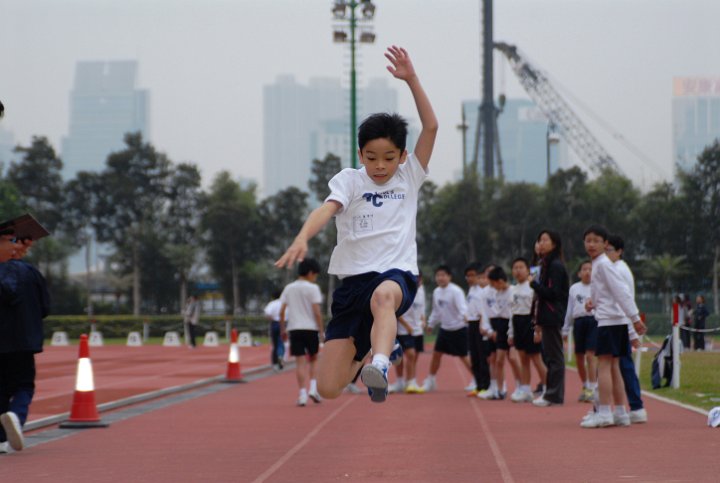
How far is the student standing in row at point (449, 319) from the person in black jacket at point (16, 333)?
332 inches

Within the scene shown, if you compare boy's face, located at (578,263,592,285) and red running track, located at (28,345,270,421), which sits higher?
boy's face, located at (578,263,592,285)

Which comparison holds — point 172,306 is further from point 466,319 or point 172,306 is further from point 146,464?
point 146,464


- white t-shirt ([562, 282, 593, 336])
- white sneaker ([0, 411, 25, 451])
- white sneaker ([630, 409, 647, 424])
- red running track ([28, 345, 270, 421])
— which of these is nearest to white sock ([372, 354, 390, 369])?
white sneaker ([0, 411, 25, 451])

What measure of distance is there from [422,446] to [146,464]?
2431mm

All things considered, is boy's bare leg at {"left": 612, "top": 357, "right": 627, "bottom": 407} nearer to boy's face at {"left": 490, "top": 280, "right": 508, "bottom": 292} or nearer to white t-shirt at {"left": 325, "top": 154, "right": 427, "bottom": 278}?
boy's face at {"left": 490, "top": 280, "right": 508, "bottom": 292}

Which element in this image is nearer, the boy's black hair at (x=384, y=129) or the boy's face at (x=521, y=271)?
the boy's black hair at (x=384, y=129)

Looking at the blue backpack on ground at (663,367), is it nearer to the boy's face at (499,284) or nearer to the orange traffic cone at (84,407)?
the boy's face at (499,284)

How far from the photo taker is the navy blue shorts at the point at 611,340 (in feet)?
37.3

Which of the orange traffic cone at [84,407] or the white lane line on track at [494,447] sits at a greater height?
the orange traffic cone at [84,407]

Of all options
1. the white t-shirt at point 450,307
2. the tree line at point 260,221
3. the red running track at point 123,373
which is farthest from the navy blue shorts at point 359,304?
the tree line at point 260,221

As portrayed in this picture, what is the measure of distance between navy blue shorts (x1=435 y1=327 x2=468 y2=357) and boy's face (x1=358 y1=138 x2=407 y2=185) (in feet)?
36.0

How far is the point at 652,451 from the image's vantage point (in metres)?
9.37

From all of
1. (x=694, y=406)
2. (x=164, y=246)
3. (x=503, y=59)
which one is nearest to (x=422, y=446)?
(x=694, y=406)

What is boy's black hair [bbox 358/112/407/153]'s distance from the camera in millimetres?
6793
